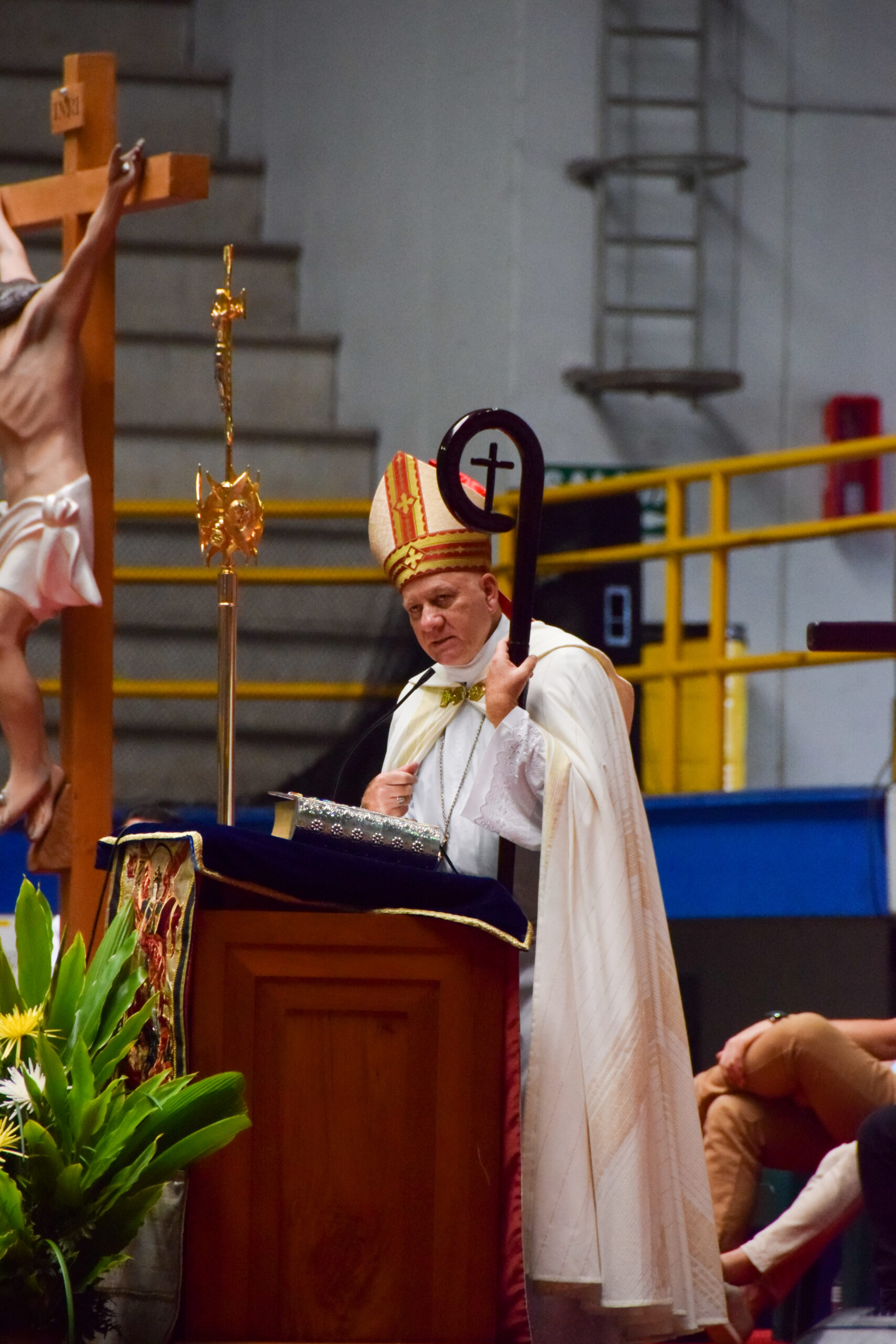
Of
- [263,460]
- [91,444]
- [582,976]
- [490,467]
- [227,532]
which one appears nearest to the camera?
[582,976]

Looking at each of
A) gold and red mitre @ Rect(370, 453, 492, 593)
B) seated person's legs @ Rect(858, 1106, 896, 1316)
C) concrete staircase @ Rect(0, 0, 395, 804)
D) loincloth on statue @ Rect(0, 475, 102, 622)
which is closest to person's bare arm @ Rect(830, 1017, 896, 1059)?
seated person's legs @ Rect(858, 1106, 896, 1316)

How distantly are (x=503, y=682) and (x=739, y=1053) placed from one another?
50.1 inches

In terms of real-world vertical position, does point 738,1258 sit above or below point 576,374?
below

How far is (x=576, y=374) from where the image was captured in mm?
7211

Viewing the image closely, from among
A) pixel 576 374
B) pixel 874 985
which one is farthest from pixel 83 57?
pixel 874 985

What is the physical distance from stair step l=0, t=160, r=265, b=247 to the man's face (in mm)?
4779

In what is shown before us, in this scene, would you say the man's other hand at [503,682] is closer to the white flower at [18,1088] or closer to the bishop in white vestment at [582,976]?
the bishop in white vestment at [582,976]

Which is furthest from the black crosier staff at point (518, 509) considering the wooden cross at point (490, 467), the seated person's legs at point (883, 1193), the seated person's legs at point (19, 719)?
the seated person's legs at point (19, 719)

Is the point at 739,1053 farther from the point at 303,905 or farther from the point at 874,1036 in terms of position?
the point at 303,905

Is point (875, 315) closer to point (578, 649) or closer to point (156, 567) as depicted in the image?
point (156, 567)

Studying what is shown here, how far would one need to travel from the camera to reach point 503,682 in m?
2.77

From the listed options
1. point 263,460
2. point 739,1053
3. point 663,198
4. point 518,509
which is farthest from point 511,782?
point 663,198

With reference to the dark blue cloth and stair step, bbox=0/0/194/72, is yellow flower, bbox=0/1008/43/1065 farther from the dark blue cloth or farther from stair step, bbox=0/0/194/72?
stair step, bbox=0/0/194/72

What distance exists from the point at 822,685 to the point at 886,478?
87 centimetres
